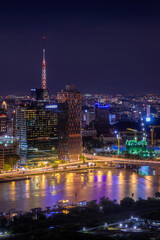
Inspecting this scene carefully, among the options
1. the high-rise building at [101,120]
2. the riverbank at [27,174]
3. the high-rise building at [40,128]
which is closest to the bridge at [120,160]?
the riverbank at [27,174]

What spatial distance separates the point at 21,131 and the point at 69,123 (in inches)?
74.1

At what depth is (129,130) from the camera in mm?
32375

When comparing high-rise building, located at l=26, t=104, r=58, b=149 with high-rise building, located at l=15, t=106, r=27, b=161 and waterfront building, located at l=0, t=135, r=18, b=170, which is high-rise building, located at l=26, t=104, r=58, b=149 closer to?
high-rise building, located at l=15, t=106, r=27, b=161

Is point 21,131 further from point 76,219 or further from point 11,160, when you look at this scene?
point 76,219

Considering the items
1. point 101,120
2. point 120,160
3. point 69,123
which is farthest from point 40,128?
point 101,120

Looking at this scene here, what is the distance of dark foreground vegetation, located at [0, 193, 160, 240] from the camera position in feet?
29.0

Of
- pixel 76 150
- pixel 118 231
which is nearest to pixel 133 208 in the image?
pixel 118 231

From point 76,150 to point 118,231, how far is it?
1197cm

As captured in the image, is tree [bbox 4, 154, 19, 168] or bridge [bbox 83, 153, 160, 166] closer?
tree [bbox 4, 154, 19, 168]

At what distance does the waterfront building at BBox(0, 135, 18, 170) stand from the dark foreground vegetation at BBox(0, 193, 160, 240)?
7.16 meters

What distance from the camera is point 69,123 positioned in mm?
20672

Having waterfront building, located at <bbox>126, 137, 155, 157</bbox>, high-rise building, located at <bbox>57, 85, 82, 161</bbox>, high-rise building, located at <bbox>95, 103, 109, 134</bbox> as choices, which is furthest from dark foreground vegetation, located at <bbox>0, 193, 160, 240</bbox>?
high-rise building, located at <bbox>95, 103, 109, 134</bbox>

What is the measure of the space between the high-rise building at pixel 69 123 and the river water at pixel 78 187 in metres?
2.43

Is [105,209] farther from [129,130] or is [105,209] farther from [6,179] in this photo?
[129,130]
